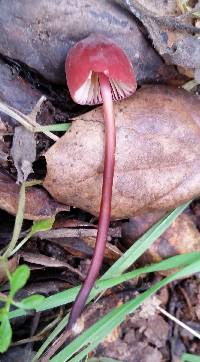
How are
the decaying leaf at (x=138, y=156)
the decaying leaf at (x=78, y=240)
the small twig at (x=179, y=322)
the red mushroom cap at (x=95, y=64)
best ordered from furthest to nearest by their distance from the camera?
the small twig at (x=179, y=322) < the decaying leaf at (x=78, y=240) < the decaying leaf at (x=138, y=156) < the red mushroom cap at (x=95, y=64)

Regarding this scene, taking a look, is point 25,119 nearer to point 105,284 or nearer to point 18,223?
point 18,223

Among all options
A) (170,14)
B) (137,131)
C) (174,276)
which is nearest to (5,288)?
(174,276)

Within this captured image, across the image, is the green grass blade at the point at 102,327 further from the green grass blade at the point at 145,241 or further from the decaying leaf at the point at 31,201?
the decaying leaf at the point at 31,201

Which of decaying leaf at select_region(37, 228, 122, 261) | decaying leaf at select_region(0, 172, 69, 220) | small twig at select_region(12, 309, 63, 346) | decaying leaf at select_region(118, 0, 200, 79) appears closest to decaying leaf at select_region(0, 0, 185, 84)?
decaying leaf at select_region(118, 0, 200, 79)

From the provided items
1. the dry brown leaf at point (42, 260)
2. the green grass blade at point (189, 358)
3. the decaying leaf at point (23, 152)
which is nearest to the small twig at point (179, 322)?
the green grass blade at point (189, 358)

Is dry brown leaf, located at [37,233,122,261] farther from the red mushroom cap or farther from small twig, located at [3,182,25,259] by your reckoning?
the red mushroom cap

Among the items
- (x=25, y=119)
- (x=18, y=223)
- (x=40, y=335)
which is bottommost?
(x=40, y=335)

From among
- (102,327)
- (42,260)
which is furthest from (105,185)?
(102,327)
